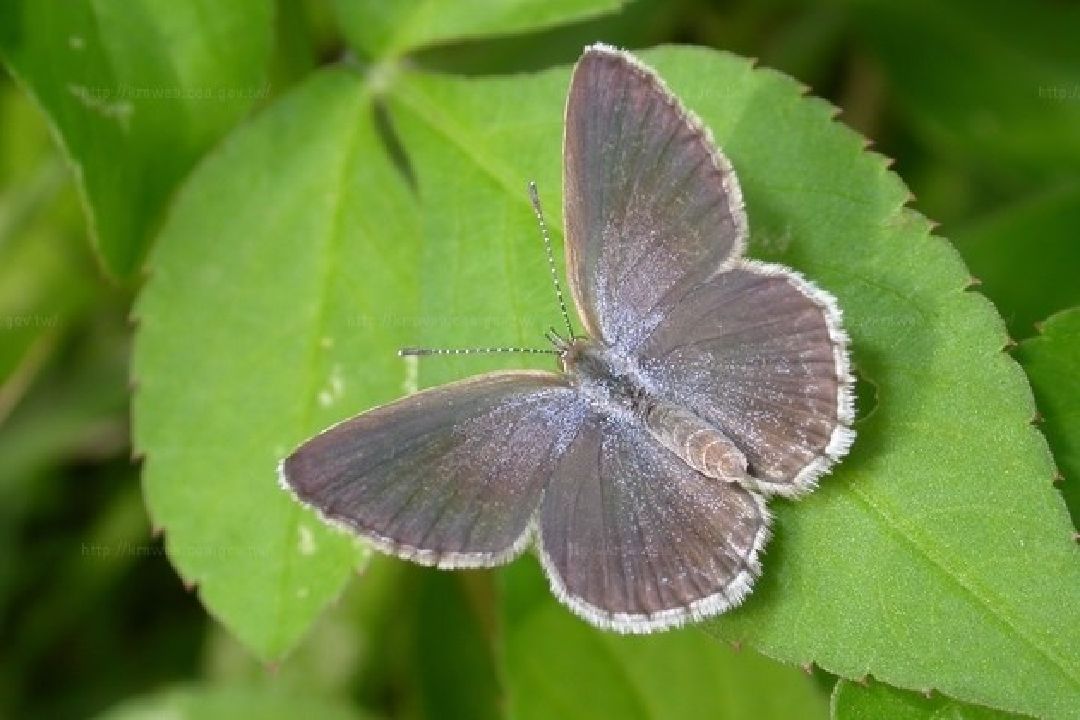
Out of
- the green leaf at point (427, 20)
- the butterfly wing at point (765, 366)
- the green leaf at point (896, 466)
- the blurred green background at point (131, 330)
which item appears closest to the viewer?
the green leaf at point (896, 466)

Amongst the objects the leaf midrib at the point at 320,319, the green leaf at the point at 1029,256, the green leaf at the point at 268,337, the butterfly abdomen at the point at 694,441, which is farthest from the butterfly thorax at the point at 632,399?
the green leaf at the point at 1029,256

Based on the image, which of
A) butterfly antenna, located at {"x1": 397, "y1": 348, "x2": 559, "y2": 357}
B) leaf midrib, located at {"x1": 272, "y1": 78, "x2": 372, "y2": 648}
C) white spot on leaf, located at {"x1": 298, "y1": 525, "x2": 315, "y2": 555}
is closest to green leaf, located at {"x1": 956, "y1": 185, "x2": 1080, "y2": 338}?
butterfly antenna, located at {"x1": 397, "y1": 348, "x2": 559, "y2": 357}

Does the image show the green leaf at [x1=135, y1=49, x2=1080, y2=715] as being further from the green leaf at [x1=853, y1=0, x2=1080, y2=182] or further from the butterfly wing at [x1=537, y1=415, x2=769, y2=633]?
A: the green leaf at [x1=853, y1=0, x2=1080, y2=182]

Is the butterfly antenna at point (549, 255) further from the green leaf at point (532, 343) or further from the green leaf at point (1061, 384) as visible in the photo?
the green leaf at point (1061, 384)

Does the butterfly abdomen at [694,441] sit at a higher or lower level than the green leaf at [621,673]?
higher

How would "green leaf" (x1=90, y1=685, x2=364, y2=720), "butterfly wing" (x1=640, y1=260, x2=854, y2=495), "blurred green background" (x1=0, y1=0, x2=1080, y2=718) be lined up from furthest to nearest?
"blurred green background" (x1=0, y1=0, x2=1080, y2=718) < "green leaf" (x1=90, y1=685, x2=364, y2=720) < "butterfly wing" (x1=640, y1=260, x2=854, y2=495)

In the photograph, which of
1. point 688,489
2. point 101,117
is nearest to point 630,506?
point 688,489
